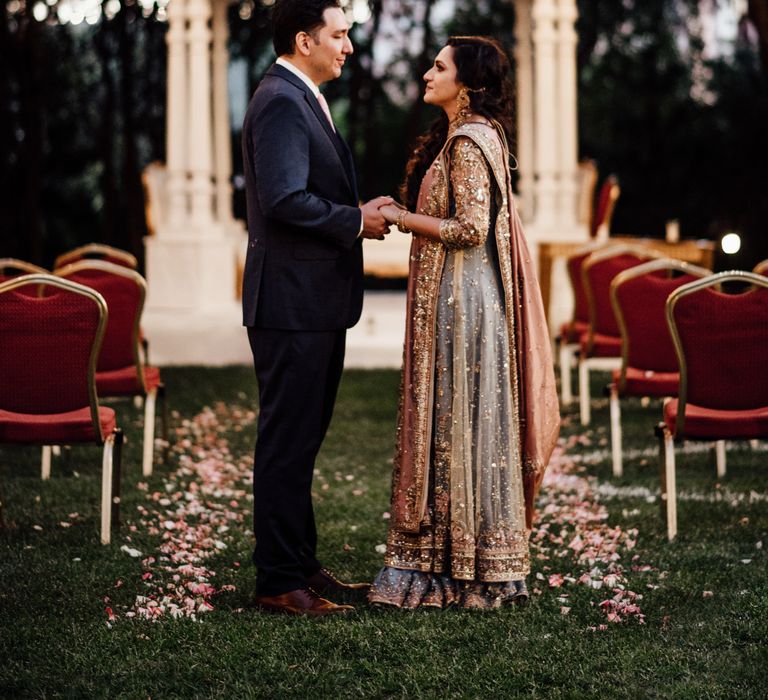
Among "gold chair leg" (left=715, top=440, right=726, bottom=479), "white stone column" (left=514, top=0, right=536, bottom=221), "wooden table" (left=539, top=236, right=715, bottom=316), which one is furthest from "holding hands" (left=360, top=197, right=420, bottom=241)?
"white stone column" (left=514, top=0, right=536, bottom=221)

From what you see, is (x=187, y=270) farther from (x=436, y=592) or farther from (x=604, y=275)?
(x=436, y=592)

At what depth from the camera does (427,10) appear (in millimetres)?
20969

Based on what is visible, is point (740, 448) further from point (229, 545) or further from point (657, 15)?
point (657, 15)

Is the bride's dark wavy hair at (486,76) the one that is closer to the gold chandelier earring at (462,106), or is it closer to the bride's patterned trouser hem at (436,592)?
the gold chandelier earring at (462,106)

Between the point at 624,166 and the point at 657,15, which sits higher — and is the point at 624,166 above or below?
below

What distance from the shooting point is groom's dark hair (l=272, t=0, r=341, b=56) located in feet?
13.0

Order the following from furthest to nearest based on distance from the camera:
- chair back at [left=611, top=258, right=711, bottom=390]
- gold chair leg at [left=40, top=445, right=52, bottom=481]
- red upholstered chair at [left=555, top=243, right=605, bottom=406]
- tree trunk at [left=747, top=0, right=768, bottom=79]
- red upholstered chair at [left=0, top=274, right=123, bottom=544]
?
tree trunk at [left=747, top=0, right=768, bottom=79] → red upholstered chair at [left=555, top=243, right=605, bottom=406] → gold chair leg at [left=40, top=445, right=52, bottom=481] → chair back at [left=611, top=258, right=711, bottom=390] → red upholstered chair at [left=0, top=274, right=123, bottom=544]

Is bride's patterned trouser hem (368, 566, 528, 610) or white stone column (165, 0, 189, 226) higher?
white stone column (165, 0, 189, 226)

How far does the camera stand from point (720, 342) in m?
4.80

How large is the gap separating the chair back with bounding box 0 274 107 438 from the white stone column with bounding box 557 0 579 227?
777cm

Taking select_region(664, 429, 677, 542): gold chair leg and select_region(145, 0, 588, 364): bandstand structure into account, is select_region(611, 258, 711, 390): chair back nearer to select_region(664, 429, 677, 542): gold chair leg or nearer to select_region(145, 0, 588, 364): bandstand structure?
select_region(664, 429, 677, 542): gold chair leg

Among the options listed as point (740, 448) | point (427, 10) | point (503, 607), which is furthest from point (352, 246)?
point (427, 10)

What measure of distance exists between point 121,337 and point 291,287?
2.61m

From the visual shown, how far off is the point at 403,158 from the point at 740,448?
56.8 feet
